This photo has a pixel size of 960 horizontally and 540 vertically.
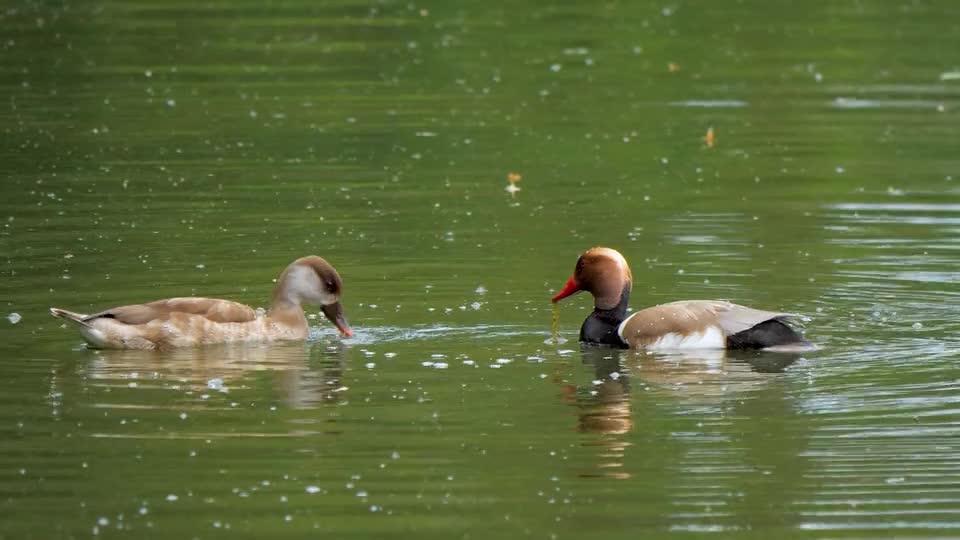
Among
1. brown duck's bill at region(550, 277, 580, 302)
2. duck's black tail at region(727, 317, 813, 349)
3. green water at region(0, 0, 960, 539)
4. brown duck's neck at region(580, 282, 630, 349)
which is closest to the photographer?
green water at region(0, 0, 960, 539)

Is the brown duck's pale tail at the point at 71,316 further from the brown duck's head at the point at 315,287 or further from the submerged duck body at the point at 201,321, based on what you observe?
the brown duck's head at the point at 315,287

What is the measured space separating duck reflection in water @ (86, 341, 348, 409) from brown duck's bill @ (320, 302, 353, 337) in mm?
99

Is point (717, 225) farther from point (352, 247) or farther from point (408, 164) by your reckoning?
point (408, 164)

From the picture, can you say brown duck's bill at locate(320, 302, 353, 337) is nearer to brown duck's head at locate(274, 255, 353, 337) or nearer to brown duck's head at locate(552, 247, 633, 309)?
brown duck's head at locate(274, 255, 353, 337)

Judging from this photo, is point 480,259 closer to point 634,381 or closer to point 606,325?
point 606,325

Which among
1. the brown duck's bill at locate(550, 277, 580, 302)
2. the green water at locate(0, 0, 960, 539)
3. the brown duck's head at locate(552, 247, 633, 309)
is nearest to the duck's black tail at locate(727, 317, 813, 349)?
the green water at locate(0, 0, 960, 539)

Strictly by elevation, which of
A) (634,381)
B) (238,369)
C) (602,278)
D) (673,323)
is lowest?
(634,381)

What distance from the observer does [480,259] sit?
1546 centimetres

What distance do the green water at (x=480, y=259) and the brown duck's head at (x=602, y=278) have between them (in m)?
0.35

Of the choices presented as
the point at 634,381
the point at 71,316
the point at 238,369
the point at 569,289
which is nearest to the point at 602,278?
the point at 569,289

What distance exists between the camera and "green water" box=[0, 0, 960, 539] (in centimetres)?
966

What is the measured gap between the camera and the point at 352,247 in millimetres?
16109

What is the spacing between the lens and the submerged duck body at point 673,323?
41.7ft

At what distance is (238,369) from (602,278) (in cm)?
268
